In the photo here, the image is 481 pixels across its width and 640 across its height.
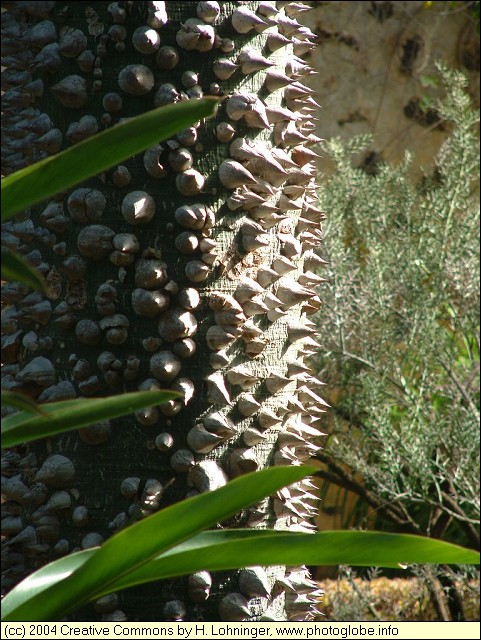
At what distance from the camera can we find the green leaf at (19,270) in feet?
1.49

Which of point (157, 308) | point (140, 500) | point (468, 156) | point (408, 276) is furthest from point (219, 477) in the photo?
point (468, 156)

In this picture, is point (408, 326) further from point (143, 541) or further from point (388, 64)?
point (143, 541)

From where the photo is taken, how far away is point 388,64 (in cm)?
359

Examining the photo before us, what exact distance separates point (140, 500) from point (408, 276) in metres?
1.77

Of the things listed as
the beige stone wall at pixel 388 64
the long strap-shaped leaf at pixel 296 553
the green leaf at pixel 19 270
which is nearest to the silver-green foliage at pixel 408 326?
the beige stone wall at pixel 388 64

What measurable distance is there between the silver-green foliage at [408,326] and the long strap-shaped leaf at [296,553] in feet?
5.19

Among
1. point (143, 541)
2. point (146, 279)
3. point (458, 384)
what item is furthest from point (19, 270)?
point (458, 384)

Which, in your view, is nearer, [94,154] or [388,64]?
[94,154]

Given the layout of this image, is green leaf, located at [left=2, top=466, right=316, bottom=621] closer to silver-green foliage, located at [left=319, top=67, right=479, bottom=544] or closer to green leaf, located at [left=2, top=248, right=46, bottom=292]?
green leaf, located at [left=2, top=248, right=46, bottom=292]

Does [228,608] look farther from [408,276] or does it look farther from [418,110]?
[418,110]

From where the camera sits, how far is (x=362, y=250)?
3.05 meters

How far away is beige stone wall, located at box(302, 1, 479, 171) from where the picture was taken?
139 inches

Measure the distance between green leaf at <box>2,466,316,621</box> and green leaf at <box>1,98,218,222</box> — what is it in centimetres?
24

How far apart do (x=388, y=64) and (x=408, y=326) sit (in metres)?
1.68
